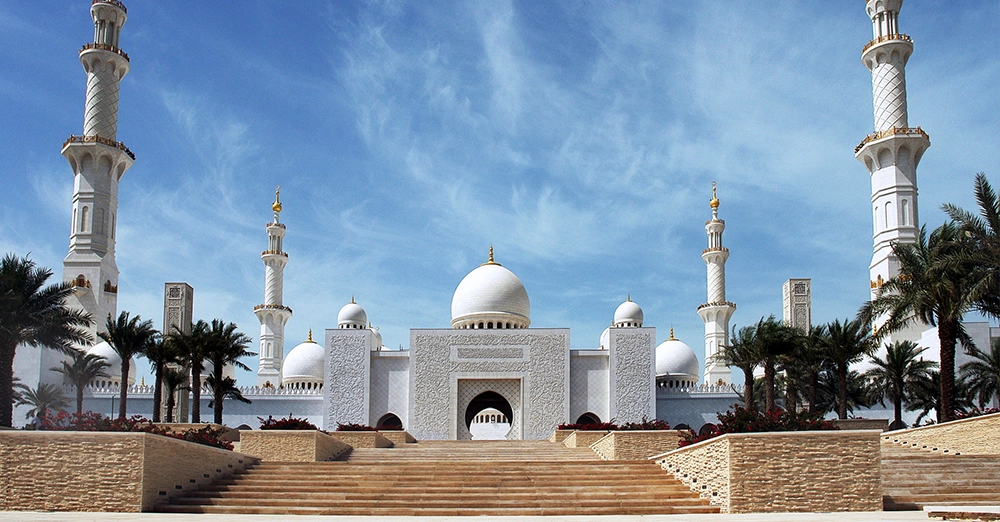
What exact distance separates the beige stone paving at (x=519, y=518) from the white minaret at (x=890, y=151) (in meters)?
23.3

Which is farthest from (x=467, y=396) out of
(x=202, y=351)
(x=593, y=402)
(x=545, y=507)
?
(x=545, y=507)

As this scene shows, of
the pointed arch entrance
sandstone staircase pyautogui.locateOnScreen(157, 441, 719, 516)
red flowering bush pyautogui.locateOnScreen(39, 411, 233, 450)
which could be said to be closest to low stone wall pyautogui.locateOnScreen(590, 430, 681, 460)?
sandstone staircase pyautogui.locateOnScreen(157, 441, 719, 516)

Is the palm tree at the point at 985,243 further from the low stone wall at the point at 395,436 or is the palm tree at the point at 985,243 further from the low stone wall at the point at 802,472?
the low stone wall at the point at 395,436

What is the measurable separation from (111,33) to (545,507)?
110 ft

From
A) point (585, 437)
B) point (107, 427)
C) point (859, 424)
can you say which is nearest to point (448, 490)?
point (107, 427)

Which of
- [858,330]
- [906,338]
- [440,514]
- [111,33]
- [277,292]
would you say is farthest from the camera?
[277,292]

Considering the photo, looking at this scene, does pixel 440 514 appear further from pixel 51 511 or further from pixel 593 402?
pixel 593 402

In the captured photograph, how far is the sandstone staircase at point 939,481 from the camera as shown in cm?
1299

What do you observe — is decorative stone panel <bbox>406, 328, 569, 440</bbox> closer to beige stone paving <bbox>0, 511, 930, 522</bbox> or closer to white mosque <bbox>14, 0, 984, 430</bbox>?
white mosque <bbox>14, 0, 984, 430</bbox>

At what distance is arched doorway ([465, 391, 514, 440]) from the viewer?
36156mm

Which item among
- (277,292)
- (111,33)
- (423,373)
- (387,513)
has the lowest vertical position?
(387,513)

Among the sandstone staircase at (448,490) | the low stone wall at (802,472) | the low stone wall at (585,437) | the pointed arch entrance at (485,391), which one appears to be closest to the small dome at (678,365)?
the pointed arch entrance at (485,391)

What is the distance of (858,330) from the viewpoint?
25.9m

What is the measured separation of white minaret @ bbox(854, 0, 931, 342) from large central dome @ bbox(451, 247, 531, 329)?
1303cm
